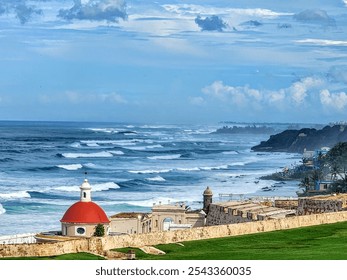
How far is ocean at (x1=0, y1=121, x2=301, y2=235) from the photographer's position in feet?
202

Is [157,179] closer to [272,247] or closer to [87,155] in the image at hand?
[87,155]

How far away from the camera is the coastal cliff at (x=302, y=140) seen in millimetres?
139875

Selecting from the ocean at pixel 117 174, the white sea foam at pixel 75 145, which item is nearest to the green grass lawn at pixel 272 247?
the ocean at pixel 117 174

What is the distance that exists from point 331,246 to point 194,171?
62856mm

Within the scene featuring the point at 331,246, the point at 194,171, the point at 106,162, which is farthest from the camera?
the point at 106,162

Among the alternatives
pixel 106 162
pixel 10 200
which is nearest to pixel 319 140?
pixel 106 162

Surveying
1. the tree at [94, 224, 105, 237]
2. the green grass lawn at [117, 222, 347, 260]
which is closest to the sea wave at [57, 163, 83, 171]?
the tree at [94, 224, 105, 237]

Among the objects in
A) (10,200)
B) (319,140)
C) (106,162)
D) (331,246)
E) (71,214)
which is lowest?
(331,246)

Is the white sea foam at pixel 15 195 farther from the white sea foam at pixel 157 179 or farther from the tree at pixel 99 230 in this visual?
the tree at pixel 99 230

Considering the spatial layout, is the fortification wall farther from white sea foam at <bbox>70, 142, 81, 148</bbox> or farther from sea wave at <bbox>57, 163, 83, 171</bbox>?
white sea foam at <bbox>70, 142, 81, 148</bbox>

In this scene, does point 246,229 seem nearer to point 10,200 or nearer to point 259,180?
point 10,200

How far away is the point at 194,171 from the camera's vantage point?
93.0 meters

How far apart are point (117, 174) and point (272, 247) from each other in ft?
193

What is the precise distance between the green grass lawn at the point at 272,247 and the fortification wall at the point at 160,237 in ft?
1.24
